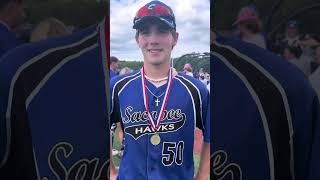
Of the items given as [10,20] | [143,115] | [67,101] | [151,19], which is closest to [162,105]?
[143,115]

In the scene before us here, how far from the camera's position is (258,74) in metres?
2.15

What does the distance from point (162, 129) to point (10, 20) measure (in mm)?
989

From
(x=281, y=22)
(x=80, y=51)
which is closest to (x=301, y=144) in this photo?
(x=281, y=22)

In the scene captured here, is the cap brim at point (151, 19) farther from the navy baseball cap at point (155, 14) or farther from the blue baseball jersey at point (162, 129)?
the blue baseball jersey at point (162, 129)

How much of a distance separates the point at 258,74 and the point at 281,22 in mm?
263

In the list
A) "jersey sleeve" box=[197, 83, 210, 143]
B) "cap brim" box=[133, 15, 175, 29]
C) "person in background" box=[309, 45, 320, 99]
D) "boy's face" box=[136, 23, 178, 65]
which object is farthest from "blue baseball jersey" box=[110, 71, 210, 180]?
"person in background" box=[309, 45, 320, 99]

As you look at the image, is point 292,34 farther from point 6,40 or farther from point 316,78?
point 6,40

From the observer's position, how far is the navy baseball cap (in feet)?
8.25

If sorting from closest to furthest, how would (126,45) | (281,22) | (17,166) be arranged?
(17,166) → (281,22) → (126,45)

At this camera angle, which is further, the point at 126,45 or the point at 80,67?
the point at 126,45

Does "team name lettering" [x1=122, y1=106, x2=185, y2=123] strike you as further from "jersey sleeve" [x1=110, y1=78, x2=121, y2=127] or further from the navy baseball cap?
the navy baseball cap

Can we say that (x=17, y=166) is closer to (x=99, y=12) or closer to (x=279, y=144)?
(x=99, y=12)

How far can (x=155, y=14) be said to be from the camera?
2535 millimetres

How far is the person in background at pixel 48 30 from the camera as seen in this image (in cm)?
217
